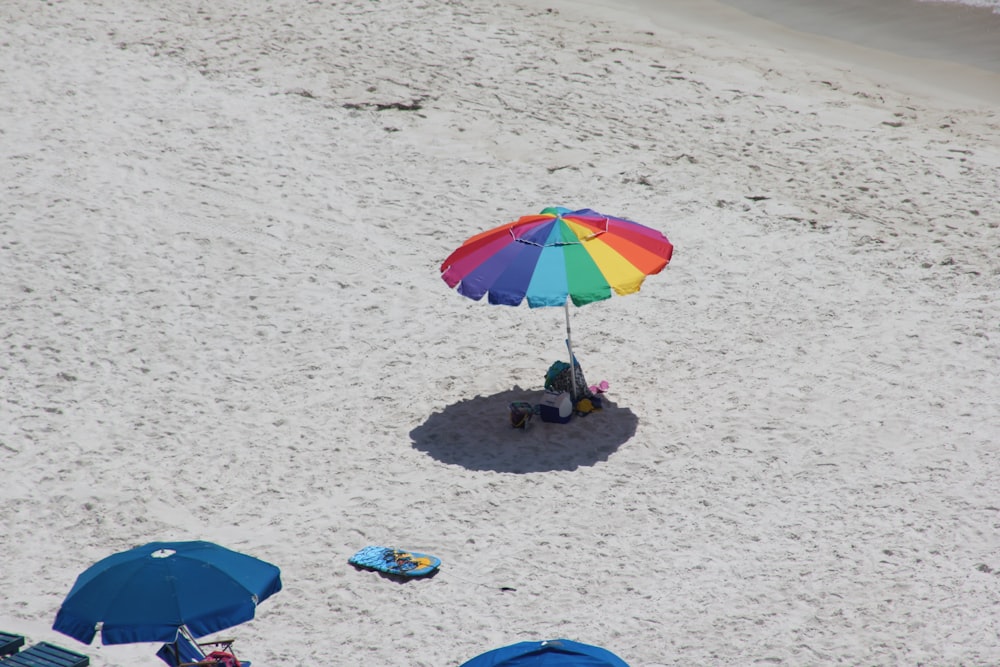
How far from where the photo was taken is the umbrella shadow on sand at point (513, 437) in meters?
10.9

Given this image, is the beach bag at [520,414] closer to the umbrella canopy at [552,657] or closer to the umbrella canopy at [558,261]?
the umbrella canopy at [558,261]

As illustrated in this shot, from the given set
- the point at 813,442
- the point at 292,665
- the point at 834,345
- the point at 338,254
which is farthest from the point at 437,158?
the point at 292,665

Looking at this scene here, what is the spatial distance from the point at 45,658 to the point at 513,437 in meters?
4.48

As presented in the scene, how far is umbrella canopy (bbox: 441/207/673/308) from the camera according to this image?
10.7 m

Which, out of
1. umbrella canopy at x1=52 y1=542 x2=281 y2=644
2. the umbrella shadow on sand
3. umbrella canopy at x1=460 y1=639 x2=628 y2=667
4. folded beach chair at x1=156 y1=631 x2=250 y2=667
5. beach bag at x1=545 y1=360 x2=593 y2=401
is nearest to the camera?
umbrella canopy at x1=460 y1=639 x2=628 y2=667

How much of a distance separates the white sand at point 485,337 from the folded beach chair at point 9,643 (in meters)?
0.43

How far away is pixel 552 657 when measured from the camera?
6676mm

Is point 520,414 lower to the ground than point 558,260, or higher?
lower

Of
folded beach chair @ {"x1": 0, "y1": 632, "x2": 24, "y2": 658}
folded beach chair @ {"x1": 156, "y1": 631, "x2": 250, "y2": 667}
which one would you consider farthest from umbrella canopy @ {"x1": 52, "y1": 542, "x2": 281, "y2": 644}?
folded beach chair @ {"x1": 0, "y1": 632, "x2": 24, "y2": 658}

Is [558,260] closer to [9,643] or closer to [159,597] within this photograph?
[159,597]

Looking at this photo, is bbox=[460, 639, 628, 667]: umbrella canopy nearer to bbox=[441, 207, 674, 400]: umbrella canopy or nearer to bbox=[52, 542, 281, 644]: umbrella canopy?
bbox=[52, 542, 281, 644]: umbrella canopy

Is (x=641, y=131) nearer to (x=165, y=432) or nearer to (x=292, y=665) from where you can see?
(x=165, y=432)

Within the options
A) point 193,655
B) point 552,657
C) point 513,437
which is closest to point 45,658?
point 193,655

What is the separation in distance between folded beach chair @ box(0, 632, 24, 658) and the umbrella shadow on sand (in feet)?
12.4
